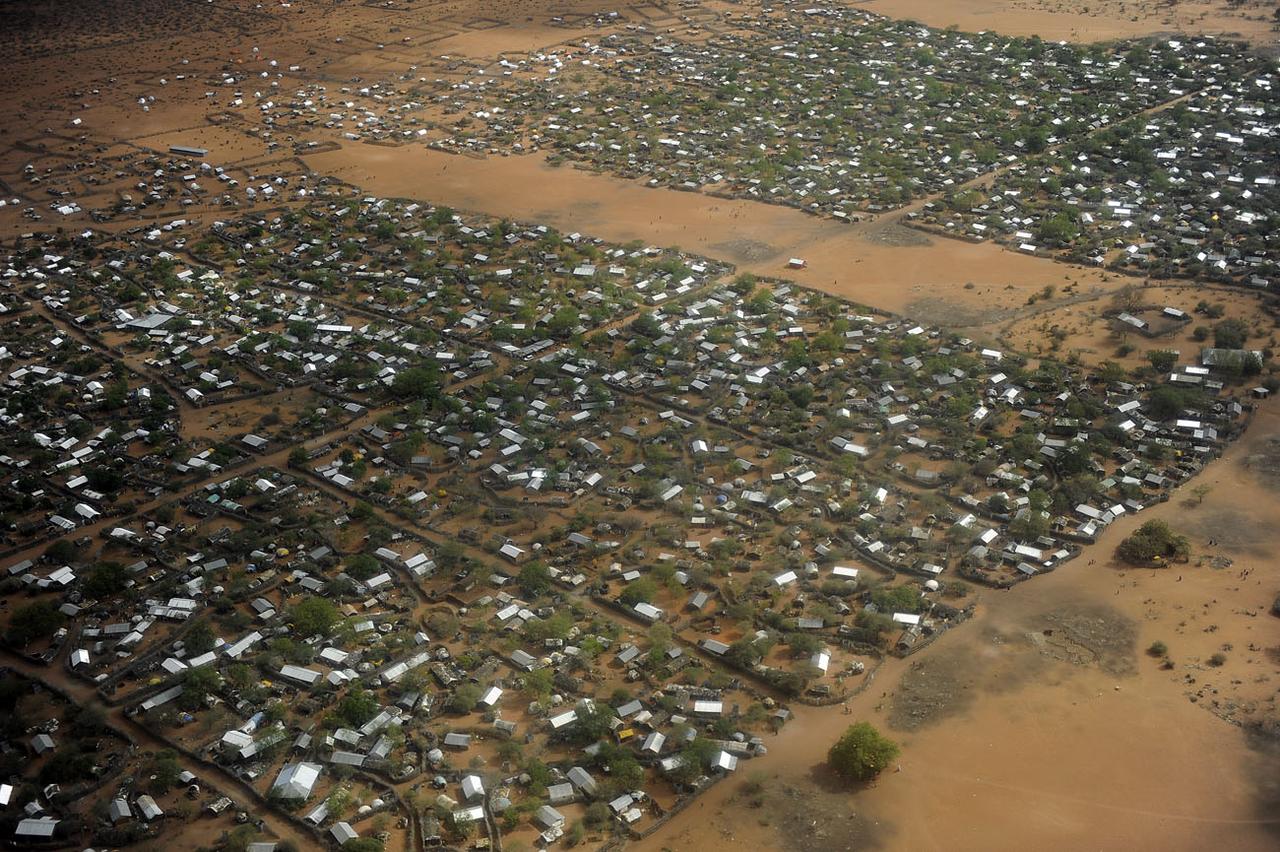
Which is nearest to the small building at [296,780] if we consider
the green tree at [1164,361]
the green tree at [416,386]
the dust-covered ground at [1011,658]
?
the dust-covered ground at [1011,658]

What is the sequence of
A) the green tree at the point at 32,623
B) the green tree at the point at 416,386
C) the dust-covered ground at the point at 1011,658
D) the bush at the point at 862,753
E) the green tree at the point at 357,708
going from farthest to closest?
the green tree at the point at 416,386, the green tree at the point at 32,623, the dust-covered ground at the point at 1011,658, the green tree at the point at 357,708, the bush at the point at 862,753

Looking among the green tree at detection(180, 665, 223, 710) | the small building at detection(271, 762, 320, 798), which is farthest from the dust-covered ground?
the green tree at detection(180, 665, 223, 710)

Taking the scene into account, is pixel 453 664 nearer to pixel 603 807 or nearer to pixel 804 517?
pixel 603 807

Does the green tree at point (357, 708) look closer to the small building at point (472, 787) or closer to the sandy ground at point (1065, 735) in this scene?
the small building at point (472, 787)

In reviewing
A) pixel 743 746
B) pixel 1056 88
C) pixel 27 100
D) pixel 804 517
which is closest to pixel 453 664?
pixel 743 746

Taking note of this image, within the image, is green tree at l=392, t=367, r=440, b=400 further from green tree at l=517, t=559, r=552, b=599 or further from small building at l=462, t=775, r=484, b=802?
small building at l=462, t=775, r=484, b=802
